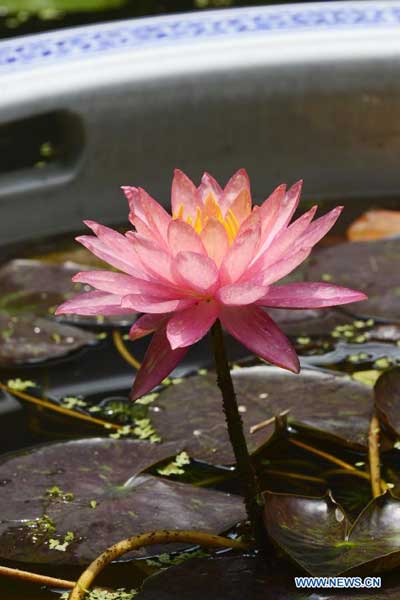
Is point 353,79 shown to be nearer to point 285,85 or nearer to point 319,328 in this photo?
point 285,85

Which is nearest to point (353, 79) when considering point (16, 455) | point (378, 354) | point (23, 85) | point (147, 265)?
point (23, 85)

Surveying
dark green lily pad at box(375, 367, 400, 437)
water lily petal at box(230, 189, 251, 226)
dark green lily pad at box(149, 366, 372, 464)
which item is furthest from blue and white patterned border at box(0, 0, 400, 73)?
water lily petal at box(230, 189, 251, 226)

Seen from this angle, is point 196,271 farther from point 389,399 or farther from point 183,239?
point 389,399

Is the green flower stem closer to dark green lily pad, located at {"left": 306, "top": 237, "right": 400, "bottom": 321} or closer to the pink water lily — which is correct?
the pink water lily

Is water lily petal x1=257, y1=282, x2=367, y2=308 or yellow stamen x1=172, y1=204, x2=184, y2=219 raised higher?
yellow stamen x1=172, y1=204, x2=184, y2=219

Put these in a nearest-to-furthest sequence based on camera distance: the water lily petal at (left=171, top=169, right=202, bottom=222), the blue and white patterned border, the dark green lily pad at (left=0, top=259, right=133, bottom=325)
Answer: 1. the water lily petal at (left=171, top=169, right=202, bottom=222)
2. the dark green lily pad at (left=0, top=259, right=133, bottom=325)
3. the blue and white patterned border

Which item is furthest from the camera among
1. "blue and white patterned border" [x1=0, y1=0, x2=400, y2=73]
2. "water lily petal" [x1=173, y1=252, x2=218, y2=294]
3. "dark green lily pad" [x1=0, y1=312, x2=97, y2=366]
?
"blue and white patterned border" [x1=0, y1=0, x2=400, y2=73]
